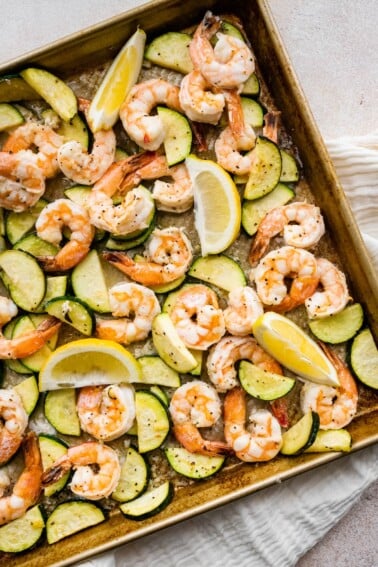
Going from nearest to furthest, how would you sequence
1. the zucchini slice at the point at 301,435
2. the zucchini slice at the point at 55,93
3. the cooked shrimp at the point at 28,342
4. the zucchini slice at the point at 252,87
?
the zucchini slice at the point at 301,435, the cooked shrimp at the point at 28,342, the zucchini slice at the point at 55,93, the zucchini slice at the point at 252,87

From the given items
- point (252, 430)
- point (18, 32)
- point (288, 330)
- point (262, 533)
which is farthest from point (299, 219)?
point (18, 32)

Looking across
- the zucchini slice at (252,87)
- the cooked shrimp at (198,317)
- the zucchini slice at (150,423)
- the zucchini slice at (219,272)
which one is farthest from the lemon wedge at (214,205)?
the zucchini slice at (150,423)

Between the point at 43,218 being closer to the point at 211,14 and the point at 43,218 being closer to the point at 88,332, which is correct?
the point at 88,332

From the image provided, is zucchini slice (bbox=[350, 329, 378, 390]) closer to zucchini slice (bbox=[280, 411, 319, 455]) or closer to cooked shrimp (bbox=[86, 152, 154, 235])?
zucchini slice (bbox=[280, 411, 319, 455])

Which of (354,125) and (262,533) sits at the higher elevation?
(354,125)

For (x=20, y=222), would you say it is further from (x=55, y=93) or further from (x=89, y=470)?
(x=89, y=470)

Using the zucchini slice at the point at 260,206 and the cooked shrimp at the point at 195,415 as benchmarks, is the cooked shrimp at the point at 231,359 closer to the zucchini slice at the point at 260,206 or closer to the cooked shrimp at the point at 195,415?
the cooked shrimp at the point at 195,415
